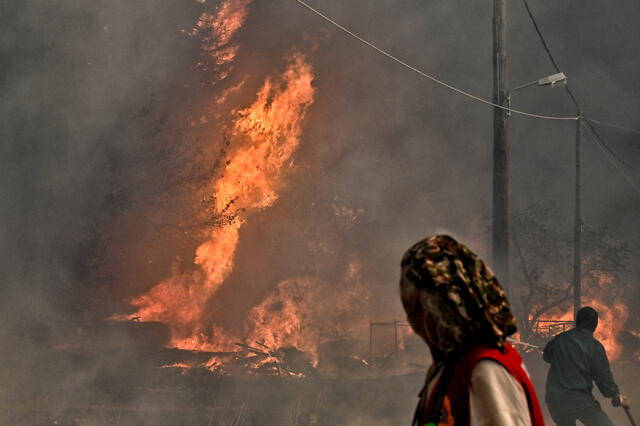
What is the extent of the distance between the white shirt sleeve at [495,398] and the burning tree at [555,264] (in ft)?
73.9

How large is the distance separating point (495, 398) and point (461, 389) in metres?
0.09

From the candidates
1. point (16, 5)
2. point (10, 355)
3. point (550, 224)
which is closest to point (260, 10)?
point (16, 5)

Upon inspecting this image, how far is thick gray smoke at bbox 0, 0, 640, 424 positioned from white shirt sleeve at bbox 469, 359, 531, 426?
28.8 ft

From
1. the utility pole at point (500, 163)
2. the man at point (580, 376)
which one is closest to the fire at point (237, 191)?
the utility pole at point (500, 163)

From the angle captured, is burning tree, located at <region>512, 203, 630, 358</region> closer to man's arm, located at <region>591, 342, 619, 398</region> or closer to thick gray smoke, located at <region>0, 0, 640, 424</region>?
thick gray smoke, located at <region>0, 0, 640, 424</region>

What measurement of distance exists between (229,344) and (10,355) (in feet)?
16.2

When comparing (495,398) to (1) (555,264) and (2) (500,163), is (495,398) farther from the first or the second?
(1) (555,264)

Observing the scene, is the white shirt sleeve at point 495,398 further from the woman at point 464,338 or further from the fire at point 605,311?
the fire at point 605,311

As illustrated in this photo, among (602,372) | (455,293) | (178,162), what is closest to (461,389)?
(455,293)

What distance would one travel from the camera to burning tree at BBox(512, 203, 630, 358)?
23.4m

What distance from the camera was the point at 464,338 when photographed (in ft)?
5.63

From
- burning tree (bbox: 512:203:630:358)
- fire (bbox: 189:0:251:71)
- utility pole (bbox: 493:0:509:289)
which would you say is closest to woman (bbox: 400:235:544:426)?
utility pole (bbox: 493:0:509:289)

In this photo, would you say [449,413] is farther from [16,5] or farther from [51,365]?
[16,5]

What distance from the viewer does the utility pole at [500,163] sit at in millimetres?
9414
